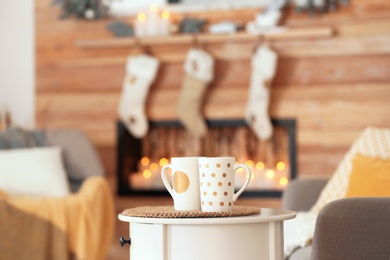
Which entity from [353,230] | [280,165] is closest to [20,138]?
[280,165]

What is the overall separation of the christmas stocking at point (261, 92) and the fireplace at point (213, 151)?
0.10 metres

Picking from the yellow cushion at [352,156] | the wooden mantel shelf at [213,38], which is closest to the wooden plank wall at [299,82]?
the wooden mantel shelf at [213,38]

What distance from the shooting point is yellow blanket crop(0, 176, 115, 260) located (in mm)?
3809

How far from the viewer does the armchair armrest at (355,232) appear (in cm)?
212

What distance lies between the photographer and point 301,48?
184 inches

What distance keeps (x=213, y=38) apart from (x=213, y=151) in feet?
2.43

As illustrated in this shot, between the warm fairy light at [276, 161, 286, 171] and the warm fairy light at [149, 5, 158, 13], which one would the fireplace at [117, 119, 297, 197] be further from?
the warm fairy light at [149, 5, 158, 13]

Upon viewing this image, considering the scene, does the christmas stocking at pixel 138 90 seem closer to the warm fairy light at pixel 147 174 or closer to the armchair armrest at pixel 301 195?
the warm fairy light at pixel 147 174

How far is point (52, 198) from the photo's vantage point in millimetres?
4031

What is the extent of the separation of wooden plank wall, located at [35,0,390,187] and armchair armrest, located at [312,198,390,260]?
97.7 inches

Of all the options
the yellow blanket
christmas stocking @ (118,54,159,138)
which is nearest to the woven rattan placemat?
the yellow blanket

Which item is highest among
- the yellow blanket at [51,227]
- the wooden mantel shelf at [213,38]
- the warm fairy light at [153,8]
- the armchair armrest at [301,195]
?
the warm fairy light at [153,8]

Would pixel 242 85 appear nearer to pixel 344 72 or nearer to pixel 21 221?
pixel 344 72

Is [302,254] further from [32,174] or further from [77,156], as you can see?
[77,156]
